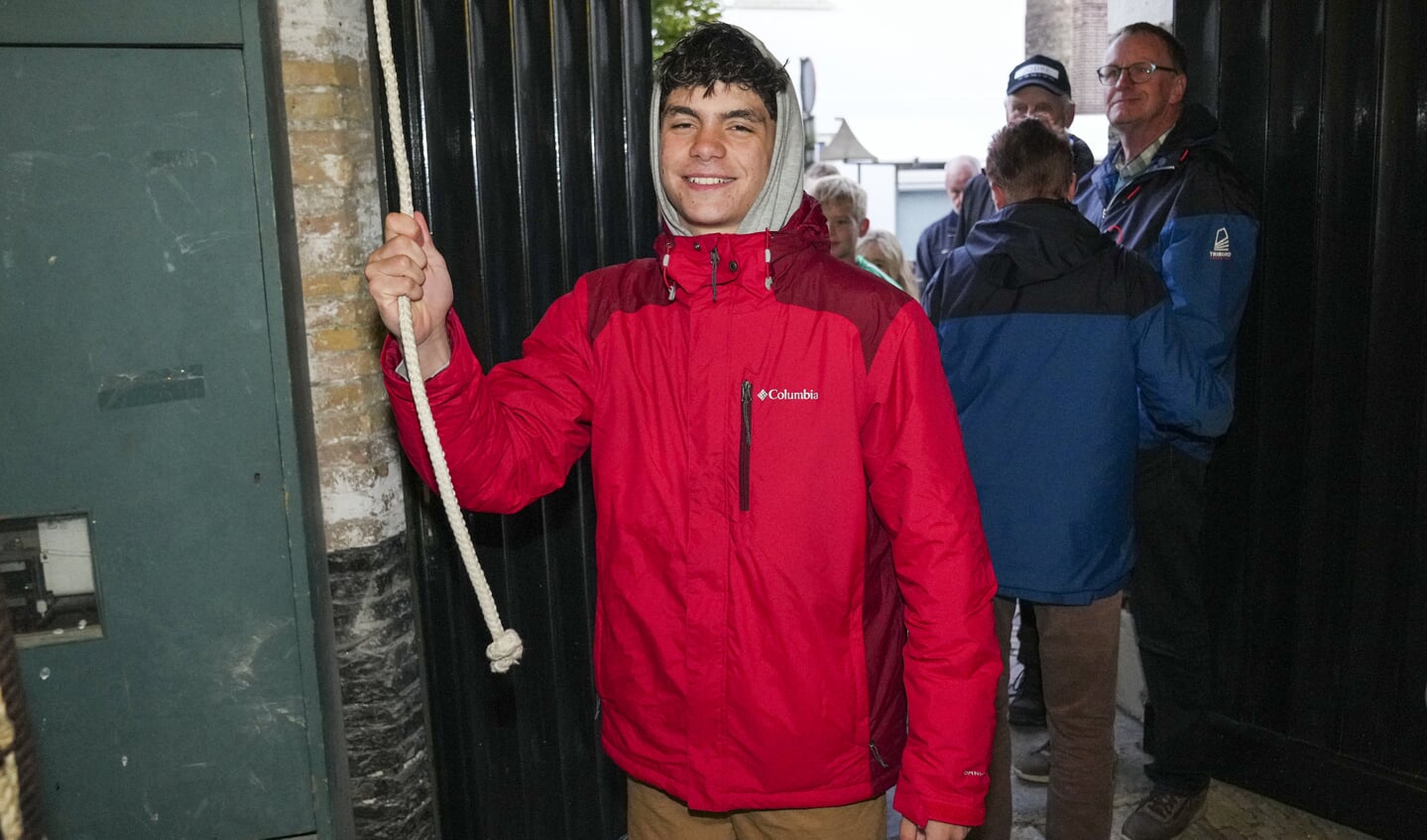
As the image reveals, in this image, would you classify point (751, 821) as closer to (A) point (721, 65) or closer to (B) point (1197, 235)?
(A) point (721, 65)

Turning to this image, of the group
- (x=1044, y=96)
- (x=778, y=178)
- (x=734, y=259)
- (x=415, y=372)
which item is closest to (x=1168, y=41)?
(x=1044, y=96)

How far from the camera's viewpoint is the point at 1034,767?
4.08 meters

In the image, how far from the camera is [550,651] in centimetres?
331

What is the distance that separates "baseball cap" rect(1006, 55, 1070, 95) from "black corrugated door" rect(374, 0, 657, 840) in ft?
6.56

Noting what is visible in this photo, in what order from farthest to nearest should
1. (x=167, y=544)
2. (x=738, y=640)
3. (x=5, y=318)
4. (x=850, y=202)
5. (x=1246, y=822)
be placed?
(x=850, y=202) → (x=1246, y=822) → (x=167, y=544) → (x=5, y=318) → (x=738, y=640)

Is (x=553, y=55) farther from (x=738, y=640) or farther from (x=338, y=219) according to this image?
(x=738, y=640)

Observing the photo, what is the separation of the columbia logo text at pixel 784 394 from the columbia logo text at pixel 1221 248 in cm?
187

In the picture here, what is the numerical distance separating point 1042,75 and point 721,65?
289 centimetres

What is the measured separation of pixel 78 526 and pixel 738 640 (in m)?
1.62

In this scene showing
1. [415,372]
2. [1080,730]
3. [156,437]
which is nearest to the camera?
[415,372]

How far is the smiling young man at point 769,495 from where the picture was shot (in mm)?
1967

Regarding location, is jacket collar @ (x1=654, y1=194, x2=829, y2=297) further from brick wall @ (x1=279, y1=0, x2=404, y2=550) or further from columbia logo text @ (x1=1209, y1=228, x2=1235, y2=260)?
columbia logo text @ (x1=1209, y1=228, x2=1235, y2=260)

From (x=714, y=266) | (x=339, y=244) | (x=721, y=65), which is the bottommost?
(x=714, y=266)

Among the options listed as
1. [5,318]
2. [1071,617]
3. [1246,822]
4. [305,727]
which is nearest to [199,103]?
[5,318]
